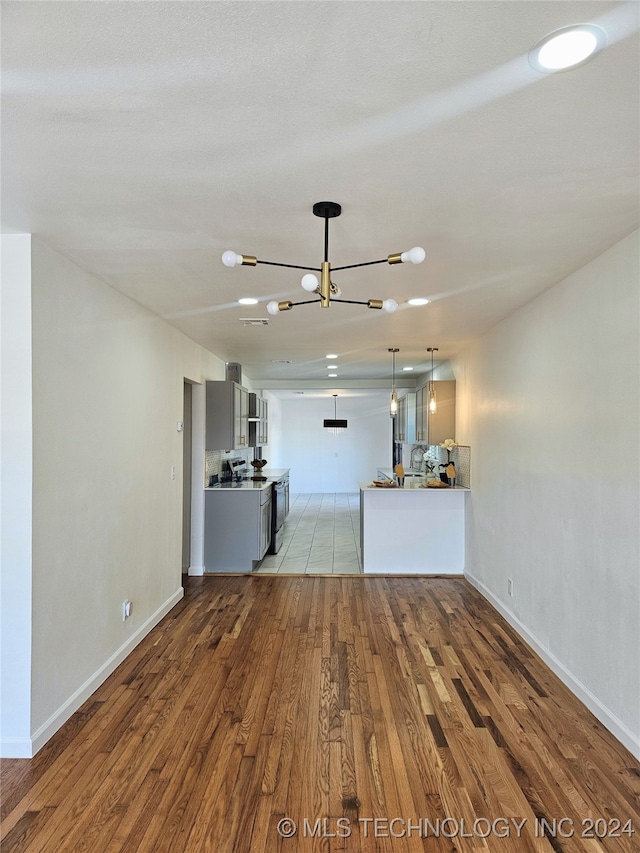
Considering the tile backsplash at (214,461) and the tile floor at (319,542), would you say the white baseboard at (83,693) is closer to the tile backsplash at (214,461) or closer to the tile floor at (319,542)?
the tile backsplash at (214,461)

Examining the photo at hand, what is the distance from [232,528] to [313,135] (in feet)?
15.9

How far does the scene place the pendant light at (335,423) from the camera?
1309cm

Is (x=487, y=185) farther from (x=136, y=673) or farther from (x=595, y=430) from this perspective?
(x=136, y=673)

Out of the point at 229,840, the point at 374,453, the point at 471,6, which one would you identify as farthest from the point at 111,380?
the point at 374,453

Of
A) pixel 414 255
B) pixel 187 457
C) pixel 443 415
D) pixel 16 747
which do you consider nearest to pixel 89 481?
pixel 16 747

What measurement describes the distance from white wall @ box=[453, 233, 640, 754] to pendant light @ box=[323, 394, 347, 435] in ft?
27.7

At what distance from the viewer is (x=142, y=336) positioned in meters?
4.00

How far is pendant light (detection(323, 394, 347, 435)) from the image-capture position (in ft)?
43.0

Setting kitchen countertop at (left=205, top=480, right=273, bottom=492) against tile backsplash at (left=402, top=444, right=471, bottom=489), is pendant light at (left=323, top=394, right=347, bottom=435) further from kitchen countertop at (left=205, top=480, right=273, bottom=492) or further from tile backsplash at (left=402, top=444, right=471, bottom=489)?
kitchen countertop at (left=205, top=480, right=273, bottom=492)

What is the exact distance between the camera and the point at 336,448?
46.2 ft

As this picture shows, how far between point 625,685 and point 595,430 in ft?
4.30

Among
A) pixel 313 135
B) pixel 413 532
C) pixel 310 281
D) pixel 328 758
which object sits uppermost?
pixel 313 135

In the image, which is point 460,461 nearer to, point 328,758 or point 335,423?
point 328,758

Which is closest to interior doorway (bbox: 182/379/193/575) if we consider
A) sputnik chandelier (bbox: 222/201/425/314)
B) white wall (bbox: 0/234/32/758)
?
white wall (bbox: 0/234/32/758)
